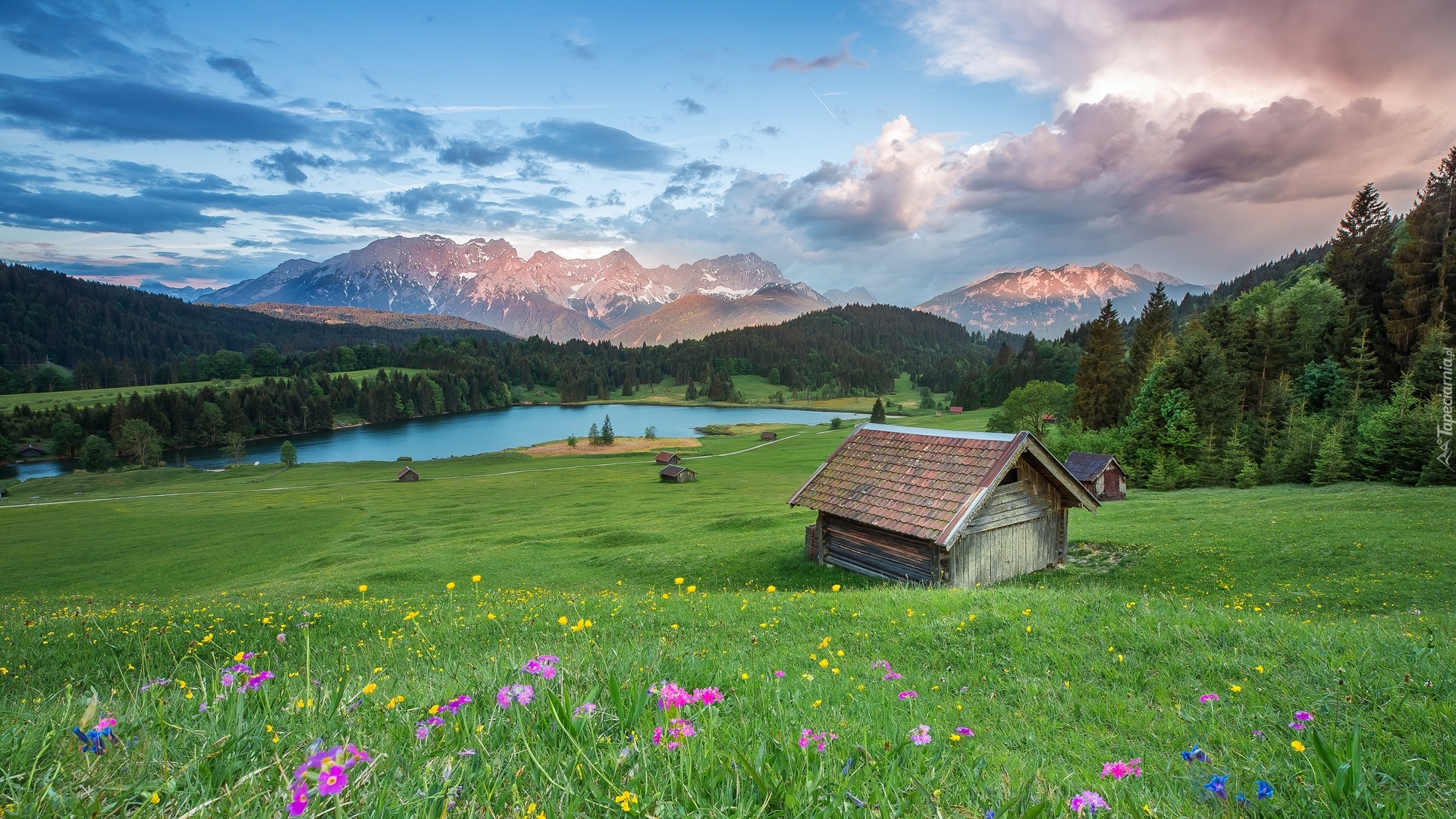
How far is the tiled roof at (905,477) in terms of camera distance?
1684cm

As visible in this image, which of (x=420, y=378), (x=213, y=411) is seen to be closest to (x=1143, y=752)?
(x=213, y=411)

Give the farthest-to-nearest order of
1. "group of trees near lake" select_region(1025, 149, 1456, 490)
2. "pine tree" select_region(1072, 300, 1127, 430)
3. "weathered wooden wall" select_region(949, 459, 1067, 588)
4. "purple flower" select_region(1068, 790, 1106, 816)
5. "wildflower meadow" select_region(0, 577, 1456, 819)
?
"pine tree" select_region(1072, 300, 1127, 430) < "group of trees near lake" select_region(1025, 149, 1456, 490) < "weathered wooden wall" select_region(949, 459, 1067, 588) < "purple flower" select_region(1068, 790, 1106, 816) < "wildflower meadow" select_region(0, 577, 1456, 819)

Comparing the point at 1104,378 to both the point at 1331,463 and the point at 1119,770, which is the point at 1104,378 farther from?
the point at 1119,770

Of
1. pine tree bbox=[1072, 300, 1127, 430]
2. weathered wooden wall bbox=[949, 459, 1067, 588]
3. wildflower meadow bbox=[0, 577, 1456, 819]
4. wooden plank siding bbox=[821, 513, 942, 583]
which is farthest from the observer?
pine tree bbox=[1072, 300, 1127, 430]

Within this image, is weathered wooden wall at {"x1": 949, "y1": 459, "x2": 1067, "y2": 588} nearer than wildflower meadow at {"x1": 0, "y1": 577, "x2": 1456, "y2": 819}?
No

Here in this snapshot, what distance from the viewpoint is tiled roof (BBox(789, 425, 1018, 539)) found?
55.3ft

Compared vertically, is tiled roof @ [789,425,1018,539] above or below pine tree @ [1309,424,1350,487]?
above

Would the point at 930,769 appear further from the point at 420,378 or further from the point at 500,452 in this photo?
the point at 420,378

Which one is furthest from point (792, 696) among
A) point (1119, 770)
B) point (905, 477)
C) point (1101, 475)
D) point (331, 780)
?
point (1101, 475)

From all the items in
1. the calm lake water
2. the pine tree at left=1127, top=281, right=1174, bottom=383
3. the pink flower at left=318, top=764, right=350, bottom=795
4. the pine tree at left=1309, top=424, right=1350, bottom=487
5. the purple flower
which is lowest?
the calm lake water

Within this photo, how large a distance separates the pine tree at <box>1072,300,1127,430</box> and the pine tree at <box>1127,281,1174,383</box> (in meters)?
1.45

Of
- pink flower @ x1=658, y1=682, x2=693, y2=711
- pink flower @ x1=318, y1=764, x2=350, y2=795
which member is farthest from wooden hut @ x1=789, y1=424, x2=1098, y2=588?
pink flower @ x1=318, y1=764, x2=350, y2=795

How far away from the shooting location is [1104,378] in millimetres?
67875

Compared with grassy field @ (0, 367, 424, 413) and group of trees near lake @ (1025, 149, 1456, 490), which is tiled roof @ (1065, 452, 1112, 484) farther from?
grassy field @ (0, 367, 424, 413)
